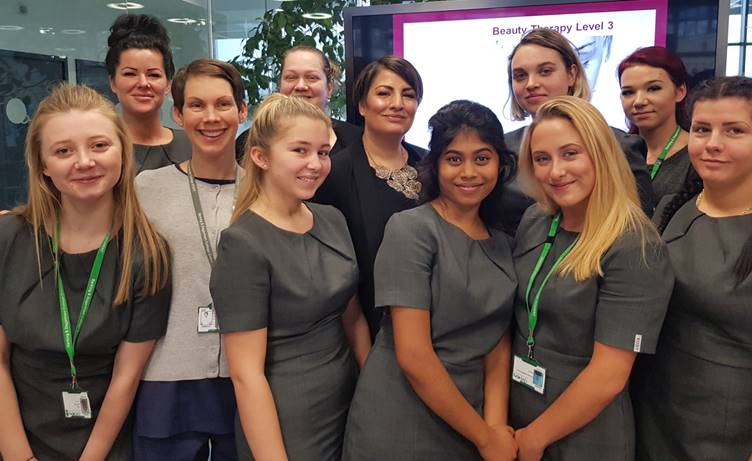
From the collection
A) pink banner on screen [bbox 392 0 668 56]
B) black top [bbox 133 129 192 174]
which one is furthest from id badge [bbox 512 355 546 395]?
pink banner on screen [bbox 392 0 668 56]

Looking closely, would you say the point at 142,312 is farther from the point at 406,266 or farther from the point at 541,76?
the point at 541,76

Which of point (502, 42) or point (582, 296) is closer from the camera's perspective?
point (582, 296)

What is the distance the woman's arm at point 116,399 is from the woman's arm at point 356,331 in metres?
0.67

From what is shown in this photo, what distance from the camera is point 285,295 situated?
1731mm

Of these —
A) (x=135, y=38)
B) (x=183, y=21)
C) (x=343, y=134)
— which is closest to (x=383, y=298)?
(x=343, y=134)

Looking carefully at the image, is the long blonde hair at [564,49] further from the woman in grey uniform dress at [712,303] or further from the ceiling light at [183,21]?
the ceiling light at [183,21]

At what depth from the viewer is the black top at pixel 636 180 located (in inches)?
88.9

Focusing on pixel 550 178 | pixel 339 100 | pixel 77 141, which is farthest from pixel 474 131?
pixel 339 100

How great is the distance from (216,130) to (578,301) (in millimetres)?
1292

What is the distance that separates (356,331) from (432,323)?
0.44m

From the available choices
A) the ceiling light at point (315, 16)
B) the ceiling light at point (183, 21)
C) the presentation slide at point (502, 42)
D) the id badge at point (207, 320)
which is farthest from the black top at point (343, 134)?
the ceiling light at point (183, 21)

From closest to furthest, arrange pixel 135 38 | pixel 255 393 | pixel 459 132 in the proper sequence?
pixel 255 393 → pixel 459 132 → pixel 135 38

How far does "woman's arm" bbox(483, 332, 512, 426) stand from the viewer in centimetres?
185

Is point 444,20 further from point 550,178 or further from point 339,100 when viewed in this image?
point 550,178
